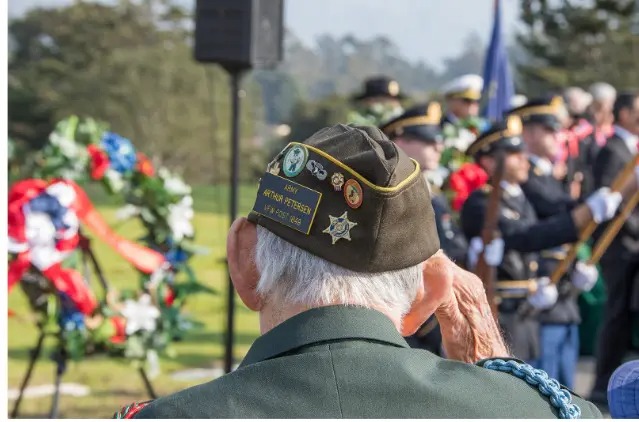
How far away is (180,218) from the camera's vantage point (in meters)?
5.73

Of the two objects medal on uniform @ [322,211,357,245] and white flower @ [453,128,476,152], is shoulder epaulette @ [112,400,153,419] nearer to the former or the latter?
medal on uniform @ [322,211,357,245]

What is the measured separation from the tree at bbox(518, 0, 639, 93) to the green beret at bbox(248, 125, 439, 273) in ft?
71.1

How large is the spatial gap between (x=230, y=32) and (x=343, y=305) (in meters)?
4.21

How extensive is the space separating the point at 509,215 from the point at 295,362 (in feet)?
13.4

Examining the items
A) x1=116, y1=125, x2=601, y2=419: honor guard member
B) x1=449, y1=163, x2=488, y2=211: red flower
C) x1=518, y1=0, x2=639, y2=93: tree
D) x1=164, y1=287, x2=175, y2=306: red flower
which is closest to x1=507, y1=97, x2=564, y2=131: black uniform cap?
x1=449, y1=163, x2=488, y2=211: red flower

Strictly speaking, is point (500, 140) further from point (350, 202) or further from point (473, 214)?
point (350, 202)

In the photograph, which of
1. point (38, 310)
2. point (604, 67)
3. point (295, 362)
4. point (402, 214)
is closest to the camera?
point (295, 362)

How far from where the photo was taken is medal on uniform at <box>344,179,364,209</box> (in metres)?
1.56

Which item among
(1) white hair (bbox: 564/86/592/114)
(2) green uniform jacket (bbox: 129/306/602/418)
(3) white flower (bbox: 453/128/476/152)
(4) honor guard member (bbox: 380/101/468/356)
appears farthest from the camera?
(1) white hair (bbox: 564/86/592/114)

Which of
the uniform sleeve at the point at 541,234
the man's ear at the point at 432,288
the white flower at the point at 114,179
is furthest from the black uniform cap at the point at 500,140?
the man's ear at the point at 432,288

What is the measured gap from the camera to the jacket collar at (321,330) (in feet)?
5.00

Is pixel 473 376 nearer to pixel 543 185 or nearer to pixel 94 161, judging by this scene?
pixel 94 161

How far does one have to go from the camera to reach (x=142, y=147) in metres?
18.2

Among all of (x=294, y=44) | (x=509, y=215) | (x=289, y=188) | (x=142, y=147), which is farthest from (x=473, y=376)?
(x=142, y=147)
